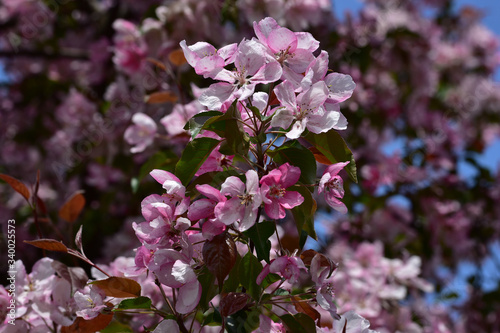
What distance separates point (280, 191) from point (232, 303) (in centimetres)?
17

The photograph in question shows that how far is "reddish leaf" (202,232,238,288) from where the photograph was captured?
666 millimetres

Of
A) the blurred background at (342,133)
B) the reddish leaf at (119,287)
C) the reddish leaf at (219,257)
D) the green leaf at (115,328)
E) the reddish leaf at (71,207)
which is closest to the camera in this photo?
the reddish leaf at (219,257)

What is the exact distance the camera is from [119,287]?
0.78 m

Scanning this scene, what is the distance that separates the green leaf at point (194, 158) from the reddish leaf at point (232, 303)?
184mm

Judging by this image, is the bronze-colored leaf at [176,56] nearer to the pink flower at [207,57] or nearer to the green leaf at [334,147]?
the pink flower at [207,57]

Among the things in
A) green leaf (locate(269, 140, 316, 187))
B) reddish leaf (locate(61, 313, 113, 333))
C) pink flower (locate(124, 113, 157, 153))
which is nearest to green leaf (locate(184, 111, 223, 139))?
green leaf (locate(269, 140, 316, 187))

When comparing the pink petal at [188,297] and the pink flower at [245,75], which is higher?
the pink flower at [245,75]

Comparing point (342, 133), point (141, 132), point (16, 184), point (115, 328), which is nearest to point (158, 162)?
point (141, 132)

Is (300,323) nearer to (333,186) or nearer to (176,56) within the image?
(333,186)

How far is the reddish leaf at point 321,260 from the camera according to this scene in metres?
0.75

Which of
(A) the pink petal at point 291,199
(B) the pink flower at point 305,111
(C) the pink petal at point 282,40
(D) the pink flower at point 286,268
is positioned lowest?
(D) the pink flower at point 286,268

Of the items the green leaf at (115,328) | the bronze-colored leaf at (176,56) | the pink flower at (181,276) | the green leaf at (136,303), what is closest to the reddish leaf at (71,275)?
the green leaf at (115,328)

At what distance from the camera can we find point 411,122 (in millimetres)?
3297

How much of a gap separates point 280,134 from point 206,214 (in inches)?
7.3
